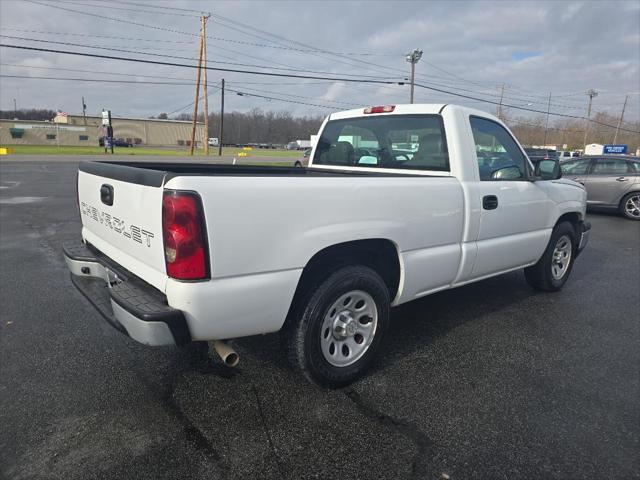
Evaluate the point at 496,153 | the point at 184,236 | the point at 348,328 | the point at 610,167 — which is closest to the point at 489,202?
the point at 496,153

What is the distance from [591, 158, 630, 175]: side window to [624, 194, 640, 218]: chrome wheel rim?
28.0 inches

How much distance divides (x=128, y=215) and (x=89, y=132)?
286 feet

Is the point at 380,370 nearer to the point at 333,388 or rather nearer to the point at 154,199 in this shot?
the point at 333,388

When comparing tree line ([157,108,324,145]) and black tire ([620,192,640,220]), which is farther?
tree line ([157,108,324,145])

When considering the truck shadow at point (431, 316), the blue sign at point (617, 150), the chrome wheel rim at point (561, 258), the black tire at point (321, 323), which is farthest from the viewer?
the blue sign at point (617, 150)

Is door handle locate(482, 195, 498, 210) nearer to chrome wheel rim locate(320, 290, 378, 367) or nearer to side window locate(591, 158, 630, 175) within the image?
chrome wheel rim locate(320, 290, 378, 367)

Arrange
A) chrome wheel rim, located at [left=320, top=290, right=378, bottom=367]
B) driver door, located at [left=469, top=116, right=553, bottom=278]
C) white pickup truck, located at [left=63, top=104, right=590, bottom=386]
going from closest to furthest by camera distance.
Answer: white pickup truck, located at [left=63, top=104, right=590, bottom=386], chrome wheel rim, located at [left=320, top=290, right=378, bottom=367], driver door, located at [left=469, top=116, right=553, bottom=278]

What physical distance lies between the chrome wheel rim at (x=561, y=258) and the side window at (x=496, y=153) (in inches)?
50.4

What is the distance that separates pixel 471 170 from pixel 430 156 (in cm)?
36

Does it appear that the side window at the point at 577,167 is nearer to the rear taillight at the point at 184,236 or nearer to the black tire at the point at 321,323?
the black tire at the point at 321,323

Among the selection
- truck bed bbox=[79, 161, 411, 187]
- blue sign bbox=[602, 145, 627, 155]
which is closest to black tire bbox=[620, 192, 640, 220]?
truck bed bbox=[79, 161, 411, 187]

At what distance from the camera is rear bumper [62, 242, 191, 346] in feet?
7.20

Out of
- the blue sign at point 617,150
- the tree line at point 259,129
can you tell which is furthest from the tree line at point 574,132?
the tree line at point 259,129

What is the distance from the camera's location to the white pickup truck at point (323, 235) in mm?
2213
